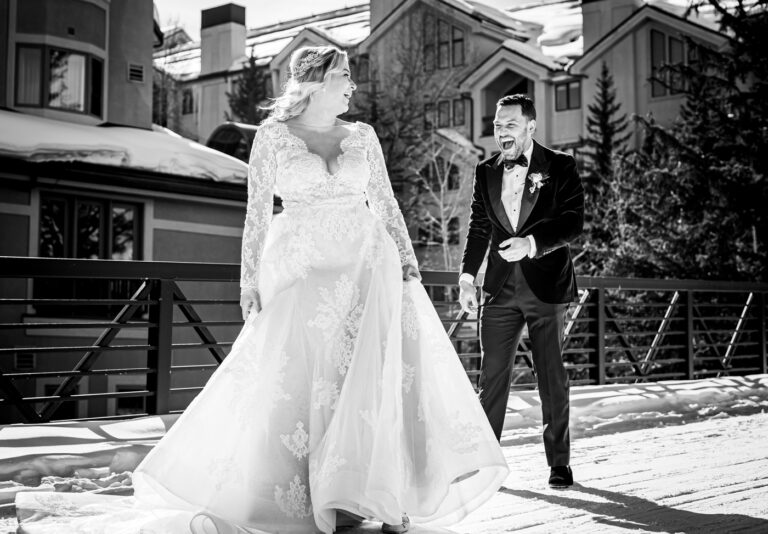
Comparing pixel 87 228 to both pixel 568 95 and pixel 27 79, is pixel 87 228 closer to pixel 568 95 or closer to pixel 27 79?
pixel 27 79

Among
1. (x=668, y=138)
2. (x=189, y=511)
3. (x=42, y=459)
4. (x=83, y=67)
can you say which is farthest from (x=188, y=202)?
(x=189, y=511)

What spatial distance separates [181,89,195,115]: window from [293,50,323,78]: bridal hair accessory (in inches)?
1597

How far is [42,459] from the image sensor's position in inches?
199

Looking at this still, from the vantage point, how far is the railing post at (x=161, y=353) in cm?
695

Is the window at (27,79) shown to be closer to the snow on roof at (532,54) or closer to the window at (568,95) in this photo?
the snow on roof at (532,54)

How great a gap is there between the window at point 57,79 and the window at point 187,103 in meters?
25.5

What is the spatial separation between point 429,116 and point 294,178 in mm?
32096

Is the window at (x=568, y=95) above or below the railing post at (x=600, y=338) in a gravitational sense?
above

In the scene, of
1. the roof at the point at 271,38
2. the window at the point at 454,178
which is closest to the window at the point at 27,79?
the window at the point at 454,178

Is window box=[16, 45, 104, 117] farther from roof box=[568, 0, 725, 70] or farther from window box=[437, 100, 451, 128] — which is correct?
window box=[437, 100, 451, 128]

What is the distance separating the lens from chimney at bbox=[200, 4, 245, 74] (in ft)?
134

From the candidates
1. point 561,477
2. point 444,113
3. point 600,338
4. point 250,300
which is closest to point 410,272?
point 250,300

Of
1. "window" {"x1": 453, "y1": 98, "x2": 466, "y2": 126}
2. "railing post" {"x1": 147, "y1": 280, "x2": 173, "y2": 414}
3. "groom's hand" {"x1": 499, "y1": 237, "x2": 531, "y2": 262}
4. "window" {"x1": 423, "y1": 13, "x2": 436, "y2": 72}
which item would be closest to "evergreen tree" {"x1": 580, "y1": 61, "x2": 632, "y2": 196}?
"window" {"x1": 453, "y1": 98, "x2": 466, "y2": 126}

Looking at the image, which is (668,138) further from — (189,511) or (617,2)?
(189,511)
